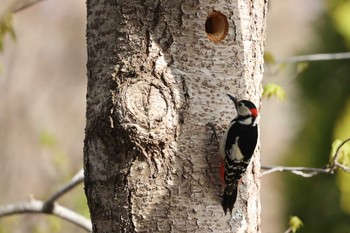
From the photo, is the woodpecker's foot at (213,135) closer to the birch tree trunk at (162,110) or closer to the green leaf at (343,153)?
the birch tree trunk at (162,110)

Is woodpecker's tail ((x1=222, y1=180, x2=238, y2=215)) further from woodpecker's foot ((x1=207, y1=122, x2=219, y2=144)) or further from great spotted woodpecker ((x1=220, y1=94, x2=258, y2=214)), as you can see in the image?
woodpecker's foot ((x1=207, y1=122, x2=219, y2=144))

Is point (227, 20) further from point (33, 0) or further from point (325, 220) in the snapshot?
point (325, 220)

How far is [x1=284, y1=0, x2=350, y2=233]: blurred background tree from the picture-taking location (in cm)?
809

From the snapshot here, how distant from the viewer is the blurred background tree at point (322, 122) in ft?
→ 26.6

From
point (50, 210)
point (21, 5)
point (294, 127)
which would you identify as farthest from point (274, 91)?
point (294, 127)

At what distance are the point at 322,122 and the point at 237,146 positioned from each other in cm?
494

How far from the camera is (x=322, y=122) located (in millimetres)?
8320

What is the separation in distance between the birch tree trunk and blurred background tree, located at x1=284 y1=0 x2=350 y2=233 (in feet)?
16.1

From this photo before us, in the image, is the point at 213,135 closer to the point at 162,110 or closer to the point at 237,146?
the point at 162,110

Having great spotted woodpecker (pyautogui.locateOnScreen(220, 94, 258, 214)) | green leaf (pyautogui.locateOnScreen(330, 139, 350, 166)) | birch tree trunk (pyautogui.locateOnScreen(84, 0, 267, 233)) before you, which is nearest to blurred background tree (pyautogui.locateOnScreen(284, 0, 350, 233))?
green leaf (pyautogui.locateOnScreen(330, 139, 350, 166))

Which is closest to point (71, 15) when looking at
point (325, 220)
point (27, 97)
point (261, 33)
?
point (27, 97)

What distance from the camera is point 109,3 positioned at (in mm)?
3203

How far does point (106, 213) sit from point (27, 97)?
6.96 metres

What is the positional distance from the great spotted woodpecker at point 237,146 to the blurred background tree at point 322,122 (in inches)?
175
